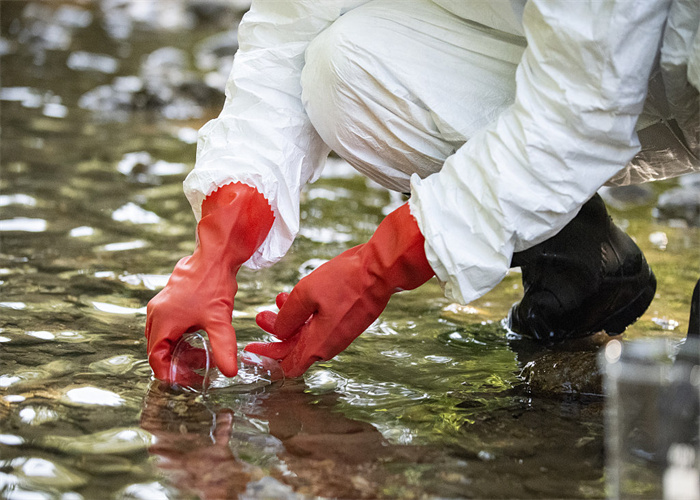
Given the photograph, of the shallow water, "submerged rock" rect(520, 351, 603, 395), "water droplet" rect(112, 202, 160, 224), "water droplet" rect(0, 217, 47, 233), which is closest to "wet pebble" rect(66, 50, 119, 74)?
the shallow water

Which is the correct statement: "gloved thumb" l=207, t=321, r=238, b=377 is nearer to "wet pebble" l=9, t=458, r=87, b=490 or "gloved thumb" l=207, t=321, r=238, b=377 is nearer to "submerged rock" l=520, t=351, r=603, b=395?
"wet pebble" l=9, t=458, r=87, b=490

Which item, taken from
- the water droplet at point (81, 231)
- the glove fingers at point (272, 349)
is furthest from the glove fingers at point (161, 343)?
the water droplet at point (81, 231)

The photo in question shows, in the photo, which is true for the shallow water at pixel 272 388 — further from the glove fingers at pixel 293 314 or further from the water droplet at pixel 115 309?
the glove fingers at pixel 293 314

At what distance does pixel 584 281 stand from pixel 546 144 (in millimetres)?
586

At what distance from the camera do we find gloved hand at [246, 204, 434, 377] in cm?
143

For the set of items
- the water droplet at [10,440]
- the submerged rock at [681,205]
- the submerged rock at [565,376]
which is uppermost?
the water droplet at [10,440]

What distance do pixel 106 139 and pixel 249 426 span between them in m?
2.68

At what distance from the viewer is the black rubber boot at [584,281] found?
1.82m

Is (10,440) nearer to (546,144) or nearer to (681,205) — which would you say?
(546,144)

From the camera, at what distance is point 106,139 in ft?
12.5

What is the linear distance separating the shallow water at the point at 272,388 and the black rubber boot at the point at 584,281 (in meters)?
0.05

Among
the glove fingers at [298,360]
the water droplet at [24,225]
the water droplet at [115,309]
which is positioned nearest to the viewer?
the glove fingers at [298,360]

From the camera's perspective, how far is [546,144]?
4.37 ft

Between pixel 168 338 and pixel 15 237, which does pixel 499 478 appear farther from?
pixel 15 237
